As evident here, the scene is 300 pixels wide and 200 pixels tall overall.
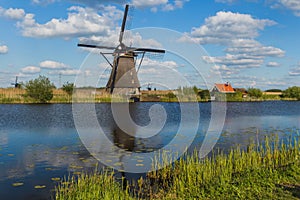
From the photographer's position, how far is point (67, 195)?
560 centimetres

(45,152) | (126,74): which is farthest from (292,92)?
(45,152)

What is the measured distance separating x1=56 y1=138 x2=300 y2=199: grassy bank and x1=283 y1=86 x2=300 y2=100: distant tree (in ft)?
196

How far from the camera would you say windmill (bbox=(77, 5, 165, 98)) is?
34031 mm

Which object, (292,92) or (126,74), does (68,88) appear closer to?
(126,74)

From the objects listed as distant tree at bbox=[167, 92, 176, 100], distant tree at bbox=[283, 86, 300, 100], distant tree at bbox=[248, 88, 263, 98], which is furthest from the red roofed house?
distant tree at bbox=[283, 86, 300, 100]

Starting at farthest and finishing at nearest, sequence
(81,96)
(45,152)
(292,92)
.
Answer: (292,92) → (81,96) → (45,152)

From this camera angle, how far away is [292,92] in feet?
203

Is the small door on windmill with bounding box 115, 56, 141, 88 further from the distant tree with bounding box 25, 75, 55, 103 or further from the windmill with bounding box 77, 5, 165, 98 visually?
the distant tree with bounding box 25, 75, 55, 103

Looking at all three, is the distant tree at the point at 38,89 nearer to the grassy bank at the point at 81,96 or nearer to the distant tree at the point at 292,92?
the grassy bank at the point at 81,96

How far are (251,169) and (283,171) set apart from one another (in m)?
0.65

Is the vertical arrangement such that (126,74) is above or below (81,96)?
above

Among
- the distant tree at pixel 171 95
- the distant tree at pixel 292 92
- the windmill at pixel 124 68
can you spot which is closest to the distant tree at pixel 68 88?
the windmill at pixel 124 68

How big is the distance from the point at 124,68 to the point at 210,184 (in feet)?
99.3

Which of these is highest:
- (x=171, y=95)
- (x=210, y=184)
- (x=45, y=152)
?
(x=171, y=95)
